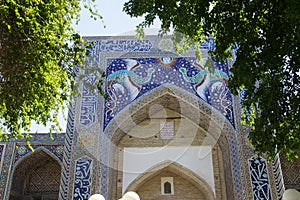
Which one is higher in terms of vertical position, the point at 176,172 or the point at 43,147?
the point at 43,147

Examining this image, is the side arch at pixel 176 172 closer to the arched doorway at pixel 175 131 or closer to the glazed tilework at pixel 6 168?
the arched doorway at pixel 175 131

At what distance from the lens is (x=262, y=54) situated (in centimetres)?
347

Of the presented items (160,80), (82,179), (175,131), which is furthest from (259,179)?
(82,179)

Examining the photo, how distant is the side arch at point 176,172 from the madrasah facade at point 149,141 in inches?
1.0

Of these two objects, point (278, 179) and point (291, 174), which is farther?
point (291, 174)

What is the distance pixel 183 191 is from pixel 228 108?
2430 millimetres

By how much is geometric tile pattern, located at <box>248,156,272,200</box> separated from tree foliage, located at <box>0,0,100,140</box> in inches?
186

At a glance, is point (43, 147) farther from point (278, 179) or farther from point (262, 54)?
point (262, 54)

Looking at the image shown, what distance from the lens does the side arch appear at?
336 inches

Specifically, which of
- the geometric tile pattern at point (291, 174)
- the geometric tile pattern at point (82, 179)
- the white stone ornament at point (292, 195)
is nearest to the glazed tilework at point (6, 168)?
the geometric tile pattern at point (82, 179)

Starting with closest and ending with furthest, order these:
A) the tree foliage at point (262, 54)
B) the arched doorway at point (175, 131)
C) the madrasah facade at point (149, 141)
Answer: the tree foliage at point (262, 54)
the madrasah facade at point (149, 141)
the arched doorway at point (175, 131)

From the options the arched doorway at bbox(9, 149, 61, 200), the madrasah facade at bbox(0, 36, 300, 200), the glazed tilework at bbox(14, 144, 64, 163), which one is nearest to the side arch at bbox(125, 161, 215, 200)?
the madrasah facade at bbox(0, 36, 300, 200)

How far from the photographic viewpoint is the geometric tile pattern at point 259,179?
722cm

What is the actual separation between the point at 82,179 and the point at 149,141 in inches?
88.4
